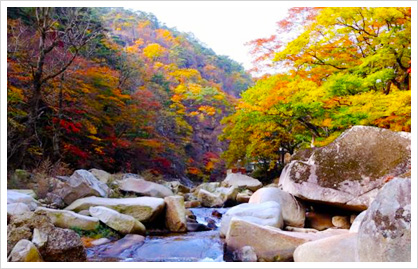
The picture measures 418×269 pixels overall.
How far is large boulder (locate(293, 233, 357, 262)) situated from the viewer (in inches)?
158

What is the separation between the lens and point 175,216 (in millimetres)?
7371

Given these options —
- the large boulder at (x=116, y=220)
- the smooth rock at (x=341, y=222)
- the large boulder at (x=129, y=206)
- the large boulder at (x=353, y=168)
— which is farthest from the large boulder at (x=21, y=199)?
the smooth rock at (x=341, y=222)

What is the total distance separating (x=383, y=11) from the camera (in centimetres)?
748

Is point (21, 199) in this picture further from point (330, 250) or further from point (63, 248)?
point (330, 250)

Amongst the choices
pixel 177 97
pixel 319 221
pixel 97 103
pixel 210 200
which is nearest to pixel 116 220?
pixel 319 221

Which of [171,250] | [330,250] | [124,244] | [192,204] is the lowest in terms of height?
[192,204]

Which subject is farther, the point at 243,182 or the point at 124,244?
the point at 243,182

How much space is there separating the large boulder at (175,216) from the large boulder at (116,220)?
0.99 meters

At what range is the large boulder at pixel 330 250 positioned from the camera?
402 centimetres

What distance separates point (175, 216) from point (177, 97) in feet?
50.4

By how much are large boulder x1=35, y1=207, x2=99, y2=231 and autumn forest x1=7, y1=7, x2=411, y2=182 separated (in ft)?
9.90

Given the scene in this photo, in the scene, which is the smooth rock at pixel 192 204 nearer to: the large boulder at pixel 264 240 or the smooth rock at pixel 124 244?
the smooth rock at pixel 124 244

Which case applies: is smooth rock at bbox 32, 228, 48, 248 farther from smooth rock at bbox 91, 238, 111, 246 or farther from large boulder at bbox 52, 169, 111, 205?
large boulder at bbox 52, 169, 111, 205

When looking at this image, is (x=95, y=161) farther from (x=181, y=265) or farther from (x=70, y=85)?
(x=181, y=265)
